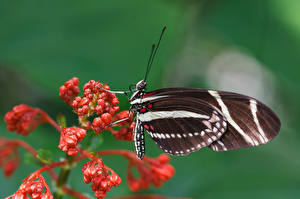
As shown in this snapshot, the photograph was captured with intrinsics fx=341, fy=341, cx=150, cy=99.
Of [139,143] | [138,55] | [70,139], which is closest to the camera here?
[70,139]

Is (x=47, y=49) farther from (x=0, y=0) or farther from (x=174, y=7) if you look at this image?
(x=174, y=7)

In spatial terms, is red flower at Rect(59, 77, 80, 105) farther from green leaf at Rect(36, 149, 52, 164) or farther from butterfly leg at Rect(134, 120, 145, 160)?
butterfly leg at Rect(134, 120, 145, 160)

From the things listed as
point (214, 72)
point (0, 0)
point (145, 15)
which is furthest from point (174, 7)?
point (214, 72)

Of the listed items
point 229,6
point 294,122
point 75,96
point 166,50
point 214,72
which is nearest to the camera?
point 75,96

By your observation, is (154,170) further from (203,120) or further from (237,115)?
(237,115)

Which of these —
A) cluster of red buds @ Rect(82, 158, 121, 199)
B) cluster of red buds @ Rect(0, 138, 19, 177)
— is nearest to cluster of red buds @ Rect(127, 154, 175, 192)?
cluster of red buds @ Rect(82, 158, 121, 199)

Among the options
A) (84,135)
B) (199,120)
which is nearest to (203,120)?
(199,120)

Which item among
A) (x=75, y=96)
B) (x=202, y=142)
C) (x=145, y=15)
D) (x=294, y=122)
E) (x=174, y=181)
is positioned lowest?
(x=174, y=181)
